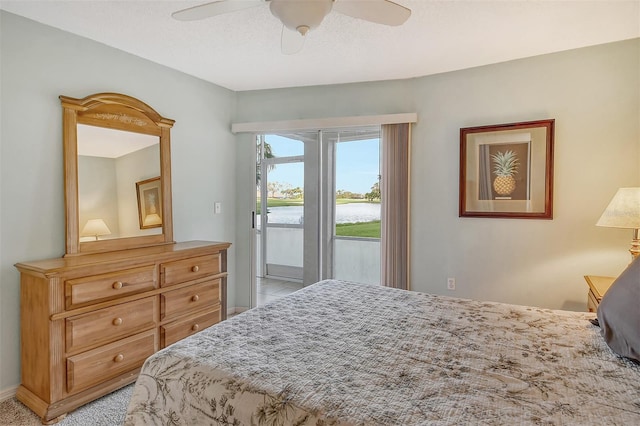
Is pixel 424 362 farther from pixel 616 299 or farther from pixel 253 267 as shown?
pixel 253 267

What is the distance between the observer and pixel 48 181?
247 centimetres

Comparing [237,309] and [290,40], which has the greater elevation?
[290,40]

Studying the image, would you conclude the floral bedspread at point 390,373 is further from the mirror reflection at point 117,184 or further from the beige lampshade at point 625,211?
the mirror reflection at point 117,184

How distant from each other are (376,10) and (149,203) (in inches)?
94.3

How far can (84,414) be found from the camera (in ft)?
7.11

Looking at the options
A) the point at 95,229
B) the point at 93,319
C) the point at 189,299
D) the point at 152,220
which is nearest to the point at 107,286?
the point at 93,319

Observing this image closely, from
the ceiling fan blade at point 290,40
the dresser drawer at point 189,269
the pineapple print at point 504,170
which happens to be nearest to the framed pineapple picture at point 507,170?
the pineapple print at point 504,170

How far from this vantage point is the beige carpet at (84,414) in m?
2.09

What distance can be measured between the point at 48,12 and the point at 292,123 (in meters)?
2.10

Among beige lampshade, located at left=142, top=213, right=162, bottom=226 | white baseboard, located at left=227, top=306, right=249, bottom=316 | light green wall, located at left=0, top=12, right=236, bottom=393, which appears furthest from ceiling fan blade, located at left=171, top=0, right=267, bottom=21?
white baseboard, located at left=227, top=306, right=249, bottom=316

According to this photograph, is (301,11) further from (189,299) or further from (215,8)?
(189,299)

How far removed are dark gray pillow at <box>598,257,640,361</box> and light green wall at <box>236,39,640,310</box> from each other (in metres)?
1.70

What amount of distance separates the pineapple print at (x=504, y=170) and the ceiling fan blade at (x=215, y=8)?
243 centimetres

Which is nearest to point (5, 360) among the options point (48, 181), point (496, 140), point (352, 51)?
point (48, 181)
